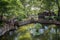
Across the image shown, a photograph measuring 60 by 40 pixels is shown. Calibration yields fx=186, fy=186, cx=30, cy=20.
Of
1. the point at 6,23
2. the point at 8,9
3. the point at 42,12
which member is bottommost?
the point at 42,12

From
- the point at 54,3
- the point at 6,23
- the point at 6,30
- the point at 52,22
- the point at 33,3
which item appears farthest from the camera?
the point at 33,3

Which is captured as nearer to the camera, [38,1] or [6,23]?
[6,23]

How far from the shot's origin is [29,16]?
31609 millimetres

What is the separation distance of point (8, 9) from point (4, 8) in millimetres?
390

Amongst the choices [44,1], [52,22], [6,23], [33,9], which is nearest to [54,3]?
[44,1]

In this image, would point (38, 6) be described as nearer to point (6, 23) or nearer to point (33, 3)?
point (33, 3)

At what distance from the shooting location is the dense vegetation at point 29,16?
17.4 meters

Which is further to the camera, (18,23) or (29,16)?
(29,16)

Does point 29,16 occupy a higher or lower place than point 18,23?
lower

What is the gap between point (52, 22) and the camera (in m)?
26.0

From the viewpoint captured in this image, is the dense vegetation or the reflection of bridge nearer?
the dense vegetation

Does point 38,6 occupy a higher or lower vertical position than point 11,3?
lower

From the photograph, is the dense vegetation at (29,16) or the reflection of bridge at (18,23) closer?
the dense vegetation at (29,16)

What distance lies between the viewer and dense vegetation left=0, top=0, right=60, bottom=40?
1741 cm
